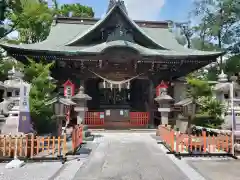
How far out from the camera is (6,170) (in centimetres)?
607

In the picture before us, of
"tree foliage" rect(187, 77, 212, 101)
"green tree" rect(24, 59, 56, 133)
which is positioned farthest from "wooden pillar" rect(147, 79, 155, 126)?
"green tree" rect(24, 59, 56, 133)

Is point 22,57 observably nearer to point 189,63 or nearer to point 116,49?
point 116,49

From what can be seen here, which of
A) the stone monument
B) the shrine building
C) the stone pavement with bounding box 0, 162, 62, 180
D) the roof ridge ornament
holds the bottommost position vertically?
the stone pavement with bounding box 0, 162, 62, 180

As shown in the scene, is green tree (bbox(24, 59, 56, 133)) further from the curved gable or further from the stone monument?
the curved gable

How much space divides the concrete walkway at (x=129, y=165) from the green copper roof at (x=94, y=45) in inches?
296

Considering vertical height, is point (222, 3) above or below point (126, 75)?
above

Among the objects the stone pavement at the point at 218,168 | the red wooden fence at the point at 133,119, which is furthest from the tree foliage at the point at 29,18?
the stone pavement at the point at 218,168

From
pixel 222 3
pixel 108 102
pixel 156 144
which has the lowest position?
pixel 156 144

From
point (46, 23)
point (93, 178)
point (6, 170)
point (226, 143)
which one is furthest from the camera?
point (46, 23)

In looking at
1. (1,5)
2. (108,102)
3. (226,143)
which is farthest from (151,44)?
(1,5)

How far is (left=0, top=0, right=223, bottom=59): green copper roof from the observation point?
1395 centimetres

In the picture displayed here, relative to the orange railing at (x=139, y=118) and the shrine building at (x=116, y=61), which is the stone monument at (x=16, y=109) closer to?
the shrine building at (x=116, y=61)

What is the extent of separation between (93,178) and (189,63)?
12583 millimetres

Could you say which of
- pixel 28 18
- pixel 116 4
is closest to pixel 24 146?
pixel 116 4
